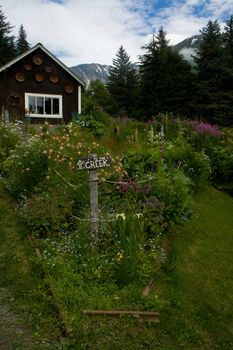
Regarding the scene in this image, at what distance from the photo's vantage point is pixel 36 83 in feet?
69.1

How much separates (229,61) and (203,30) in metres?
5.35

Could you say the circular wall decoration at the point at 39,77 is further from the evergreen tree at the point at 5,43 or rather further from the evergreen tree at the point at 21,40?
the evergreen tree at the point at 21,40

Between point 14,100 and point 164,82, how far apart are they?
71.8 feet

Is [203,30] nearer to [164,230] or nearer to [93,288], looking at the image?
[164,230]

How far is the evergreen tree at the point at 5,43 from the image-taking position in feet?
145

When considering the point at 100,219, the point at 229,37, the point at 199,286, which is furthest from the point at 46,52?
the point at 229,37

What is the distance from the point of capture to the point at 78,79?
21750 millimetres

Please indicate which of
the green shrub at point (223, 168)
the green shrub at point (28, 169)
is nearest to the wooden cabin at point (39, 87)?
the green shrub at point (223, 168)

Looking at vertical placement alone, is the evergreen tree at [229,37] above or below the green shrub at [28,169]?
above

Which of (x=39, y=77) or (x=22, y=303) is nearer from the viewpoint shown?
(x=22, y=303)

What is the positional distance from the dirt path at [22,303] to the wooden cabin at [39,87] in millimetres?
15043

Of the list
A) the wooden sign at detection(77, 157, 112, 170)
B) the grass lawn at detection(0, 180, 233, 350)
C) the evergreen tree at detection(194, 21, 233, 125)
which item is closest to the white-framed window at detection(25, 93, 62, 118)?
the grass lawn at detection(0, 180, 233, 350)

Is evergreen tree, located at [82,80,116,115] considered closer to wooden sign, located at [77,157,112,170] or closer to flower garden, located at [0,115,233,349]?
flower garden, located at [0,115,233,349]

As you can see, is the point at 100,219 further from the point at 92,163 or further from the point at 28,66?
the point at 28,66
